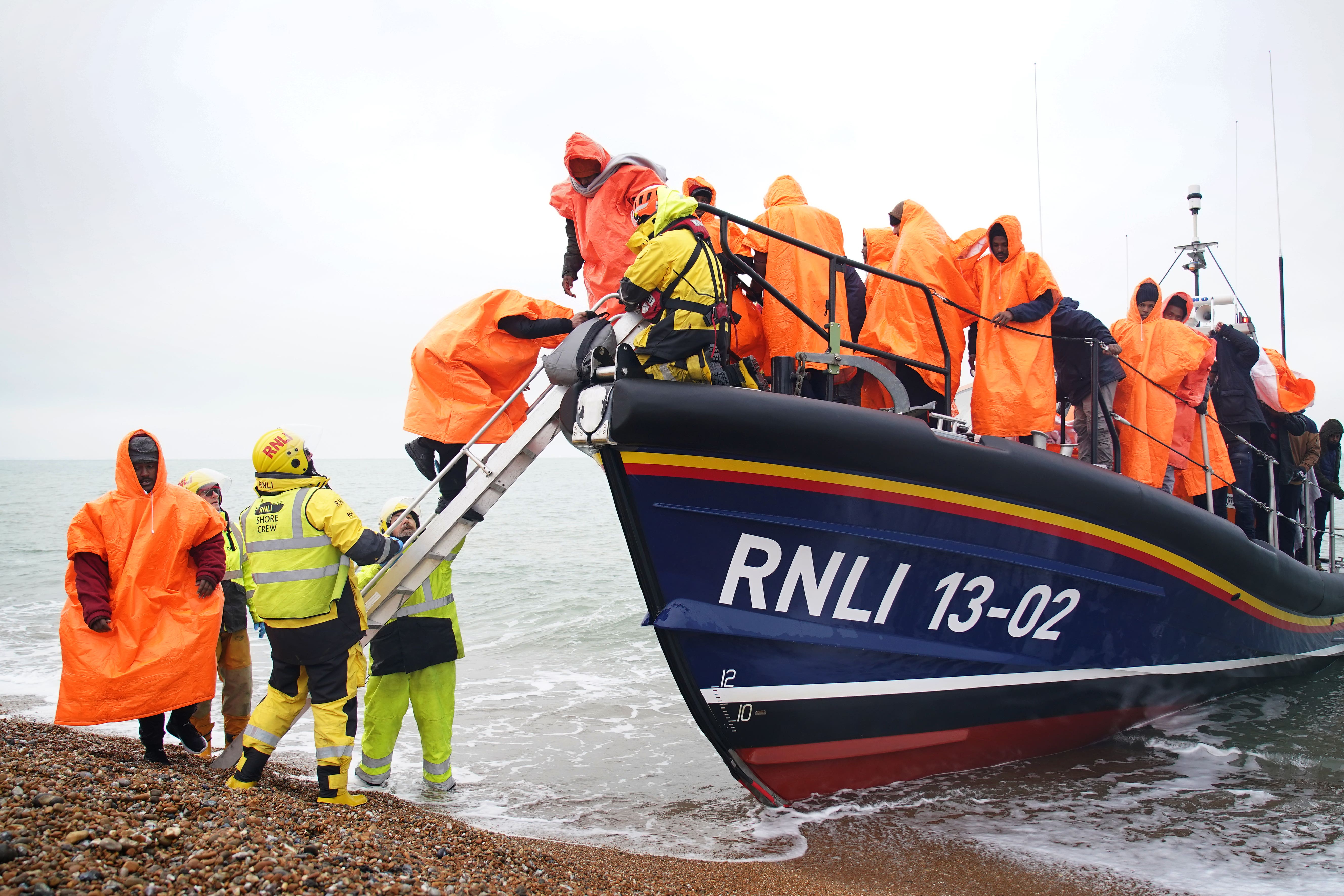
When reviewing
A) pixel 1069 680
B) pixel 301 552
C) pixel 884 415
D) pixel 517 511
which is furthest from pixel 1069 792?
pixel 517 511

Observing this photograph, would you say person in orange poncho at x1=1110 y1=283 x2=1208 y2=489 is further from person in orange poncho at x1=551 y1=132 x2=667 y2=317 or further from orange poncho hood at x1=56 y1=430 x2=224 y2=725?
orange poncho hood at x1=56 y1=430 x2=224 y2=725

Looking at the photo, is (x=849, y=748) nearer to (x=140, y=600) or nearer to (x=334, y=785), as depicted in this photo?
(x=334, y=785)

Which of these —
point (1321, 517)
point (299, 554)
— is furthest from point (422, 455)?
point (1321, 517)

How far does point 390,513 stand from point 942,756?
10.4 ft

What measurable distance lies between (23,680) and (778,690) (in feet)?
23.4

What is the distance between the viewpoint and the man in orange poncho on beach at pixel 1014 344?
4371mm

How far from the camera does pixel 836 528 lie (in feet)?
11.6

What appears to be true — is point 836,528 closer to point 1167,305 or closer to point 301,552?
point 301,552

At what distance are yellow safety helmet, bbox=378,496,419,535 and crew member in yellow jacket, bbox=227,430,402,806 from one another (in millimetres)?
824

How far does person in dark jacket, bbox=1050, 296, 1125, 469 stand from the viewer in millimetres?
4719

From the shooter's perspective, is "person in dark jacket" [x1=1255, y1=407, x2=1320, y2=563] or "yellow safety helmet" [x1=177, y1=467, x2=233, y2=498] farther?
"person in dark jacket" [x1=1255, y1=407, x2=1320, y2=563]

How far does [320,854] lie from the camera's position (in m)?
2.52

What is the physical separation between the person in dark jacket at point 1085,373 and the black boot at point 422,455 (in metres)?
3.36

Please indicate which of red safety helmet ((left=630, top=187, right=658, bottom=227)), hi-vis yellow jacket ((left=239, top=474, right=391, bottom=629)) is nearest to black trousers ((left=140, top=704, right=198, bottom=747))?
hi-vis yellow jacket ((left=239, top=474, right=391, bottom=629))
